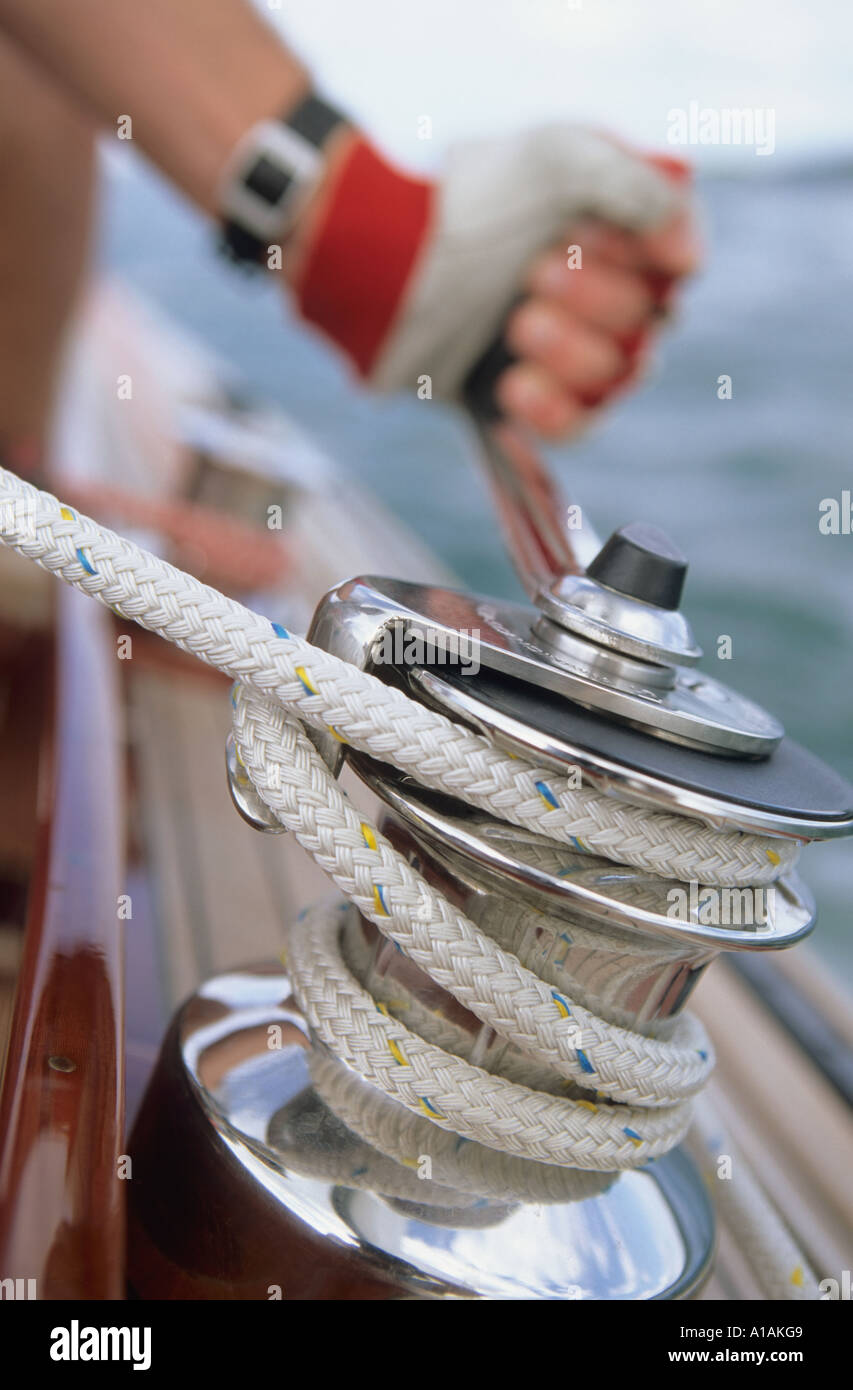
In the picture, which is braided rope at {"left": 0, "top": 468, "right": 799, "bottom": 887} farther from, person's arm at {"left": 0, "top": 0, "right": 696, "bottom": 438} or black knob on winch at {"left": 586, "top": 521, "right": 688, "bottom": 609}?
person's arm at {"left": 0, "top": 0, "right": 696, "bottom": 438}

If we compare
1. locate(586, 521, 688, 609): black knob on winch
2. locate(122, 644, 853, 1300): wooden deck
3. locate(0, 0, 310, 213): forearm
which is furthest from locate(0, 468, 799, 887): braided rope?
locate(0, 0, 310, 213): forearm

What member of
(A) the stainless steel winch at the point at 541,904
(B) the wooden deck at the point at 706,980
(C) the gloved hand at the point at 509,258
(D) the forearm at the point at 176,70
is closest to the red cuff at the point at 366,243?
(C) the gloved hand at the point at 509,258

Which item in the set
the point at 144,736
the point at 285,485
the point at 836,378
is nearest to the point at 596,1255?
the point at 144,736

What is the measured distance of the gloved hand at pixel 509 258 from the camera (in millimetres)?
1287

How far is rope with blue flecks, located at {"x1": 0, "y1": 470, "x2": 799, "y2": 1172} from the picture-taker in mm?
449

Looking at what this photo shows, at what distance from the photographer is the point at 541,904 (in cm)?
48

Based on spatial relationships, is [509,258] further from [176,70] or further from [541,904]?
[541,904]

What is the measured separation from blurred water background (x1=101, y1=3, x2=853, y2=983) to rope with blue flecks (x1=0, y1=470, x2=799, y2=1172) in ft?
3.54

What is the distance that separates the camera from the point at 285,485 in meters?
1.98

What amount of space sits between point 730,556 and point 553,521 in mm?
3840

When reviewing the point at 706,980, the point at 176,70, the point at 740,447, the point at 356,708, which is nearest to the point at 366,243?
the point at 176,70

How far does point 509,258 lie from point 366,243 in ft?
0.54

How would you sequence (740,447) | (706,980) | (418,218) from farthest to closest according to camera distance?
(740,447) → (418,218) → (706,980)
